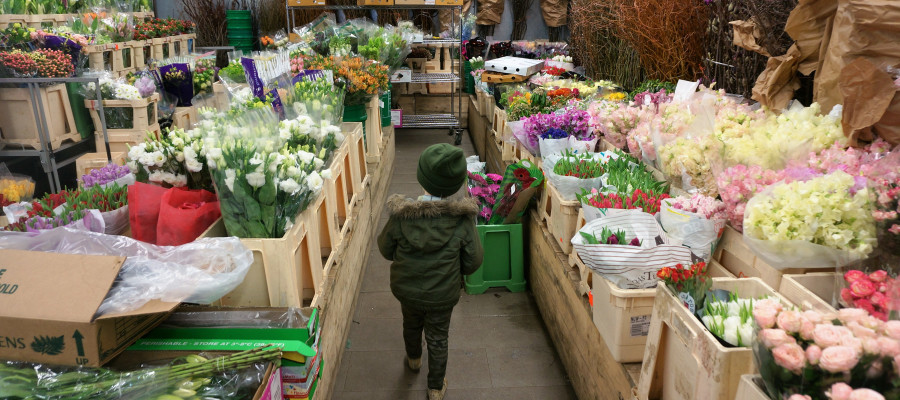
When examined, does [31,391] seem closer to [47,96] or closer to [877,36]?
[877,36]

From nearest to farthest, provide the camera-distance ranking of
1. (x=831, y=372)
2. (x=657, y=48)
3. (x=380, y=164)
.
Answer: (x=831, y=372) < (x=657, y=48) < (x=380, y=164)

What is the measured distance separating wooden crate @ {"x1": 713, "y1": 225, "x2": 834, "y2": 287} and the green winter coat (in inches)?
34.5

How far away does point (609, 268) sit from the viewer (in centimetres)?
176

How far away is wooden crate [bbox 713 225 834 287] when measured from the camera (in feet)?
5.24

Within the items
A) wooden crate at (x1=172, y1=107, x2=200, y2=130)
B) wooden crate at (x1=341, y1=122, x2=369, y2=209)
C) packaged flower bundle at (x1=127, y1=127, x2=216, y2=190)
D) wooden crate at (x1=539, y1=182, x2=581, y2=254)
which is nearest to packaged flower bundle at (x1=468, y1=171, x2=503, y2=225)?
wooden crate at (x1=539, y1=182, x2=581, y2=254)

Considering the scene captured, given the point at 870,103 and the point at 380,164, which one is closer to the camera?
the point at 870,103

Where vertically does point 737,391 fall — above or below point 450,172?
below

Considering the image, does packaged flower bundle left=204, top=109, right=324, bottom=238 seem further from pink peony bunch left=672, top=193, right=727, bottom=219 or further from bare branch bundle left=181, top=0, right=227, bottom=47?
bare branch bundle left=181, top=0, right=227, bottom=47

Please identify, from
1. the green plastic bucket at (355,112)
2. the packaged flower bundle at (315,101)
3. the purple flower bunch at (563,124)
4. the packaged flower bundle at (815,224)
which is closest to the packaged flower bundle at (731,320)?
the packaged flower bundle at (815,224)

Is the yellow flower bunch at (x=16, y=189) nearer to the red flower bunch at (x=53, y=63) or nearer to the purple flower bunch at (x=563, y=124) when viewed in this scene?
the red flower bunch at (x=53, y=63)

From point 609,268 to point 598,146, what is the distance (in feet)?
5.77

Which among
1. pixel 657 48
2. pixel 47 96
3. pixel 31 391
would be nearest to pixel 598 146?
pixel 657 48

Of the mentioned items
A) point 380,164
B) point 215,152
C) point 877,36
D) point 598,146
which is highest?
point 877,36

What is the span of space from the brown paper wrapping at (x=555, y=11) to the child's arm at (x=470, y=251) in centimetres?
773
